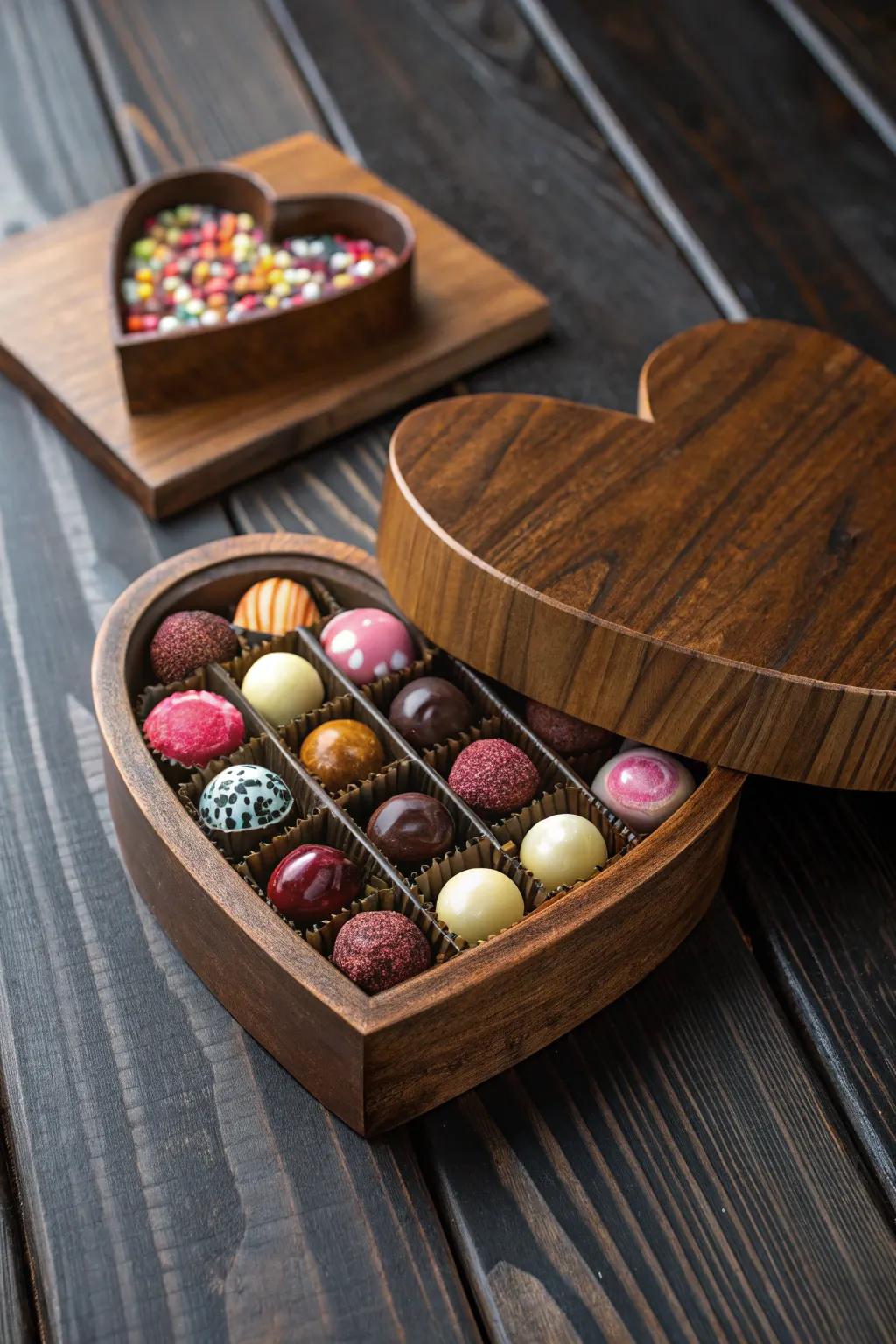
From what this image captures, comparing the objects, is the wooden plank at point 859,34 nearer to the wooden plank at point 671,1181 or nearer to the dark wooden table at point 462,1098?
the dark wooden table at point 462,1098

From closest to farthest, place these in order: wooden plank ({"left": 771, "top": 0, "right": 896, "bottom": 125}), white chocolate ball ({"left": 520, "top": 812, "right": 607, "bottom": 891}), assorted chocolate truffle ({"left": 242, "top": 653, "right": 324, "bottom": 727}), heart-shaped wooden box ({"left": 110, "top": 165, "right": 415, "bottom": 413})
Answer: white chocolate ball ({"left": 520, "top": 812, "right": 607, "bottom": 891}) → assorted chocolate truffle ({"left": 242, "top": 653, "right": 324, "bottom": 727}) → heart-shaped wooden box ({"left": 110, "top": 165, "right": 415, "bottom": 413}) → wooden plank ({"left": 771, "top": 0, "right": 896, "bottom": 125})

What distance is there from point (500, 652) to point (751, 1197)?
38cm

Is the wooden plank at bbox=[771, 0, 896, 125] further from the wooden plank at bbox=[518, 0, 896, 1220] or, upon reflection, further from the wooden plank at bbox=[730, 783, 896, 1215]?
the wooden plank at bbox=[730, 783, 896, 1215]

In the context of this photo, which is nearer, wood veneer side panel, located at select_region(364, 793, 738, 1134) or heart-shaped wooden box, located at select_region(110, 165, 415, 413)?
wood veneer side panel, located at select_region(364, 793, 738, 1134)

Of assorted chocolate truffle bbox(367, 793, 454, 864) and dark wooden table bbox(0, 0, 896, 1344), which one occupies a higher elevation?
assorted chocolate truffle bbox(367, 793, 454, 864)

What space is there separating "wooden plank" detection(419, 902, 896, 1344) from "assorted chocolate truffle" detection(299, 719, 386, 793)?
0.75ft

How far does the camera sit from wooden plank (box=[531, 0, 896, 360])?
155cm

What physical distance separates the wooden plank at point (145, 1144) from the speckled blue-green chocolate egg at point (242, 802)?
4.2 inches

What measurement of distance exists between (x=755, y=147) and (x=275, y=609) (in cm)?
102

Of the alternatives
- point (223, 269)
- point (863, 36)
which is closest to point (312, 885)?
point (223, 269)

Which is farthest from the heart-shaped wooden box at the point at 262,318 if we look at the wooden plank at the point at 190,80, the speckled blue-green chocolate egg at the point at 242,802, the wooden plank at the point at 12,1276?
the wooden plank at the point at 12,1276

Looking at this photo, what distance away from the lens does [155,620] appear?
3.46 ft

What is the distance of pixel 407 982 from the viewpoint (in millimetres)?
799

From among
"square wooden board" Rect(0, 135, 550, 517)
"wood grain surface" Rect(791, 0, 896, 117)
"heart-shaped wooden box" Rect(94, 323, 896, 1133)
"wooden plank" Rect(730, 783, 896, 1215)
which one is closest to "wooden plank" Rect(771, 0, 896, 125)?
"wood grain surface" Rect(791, 0, 896, 117)
